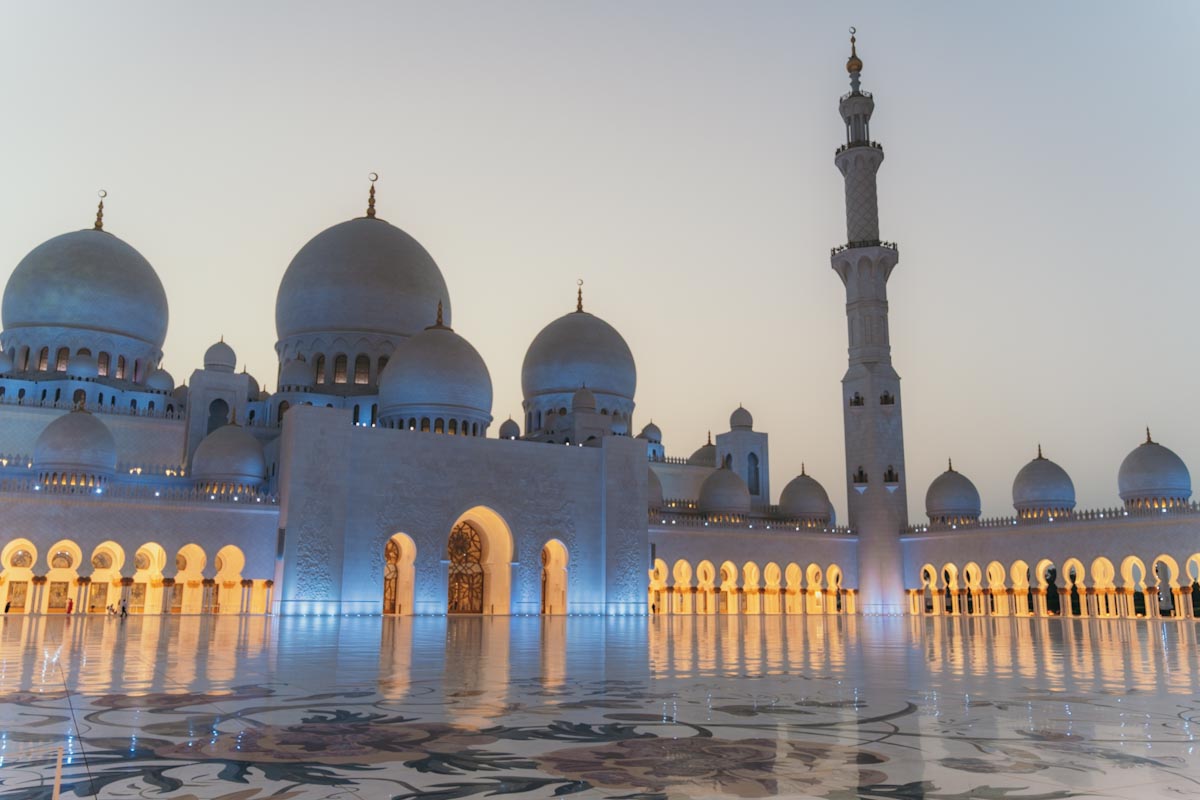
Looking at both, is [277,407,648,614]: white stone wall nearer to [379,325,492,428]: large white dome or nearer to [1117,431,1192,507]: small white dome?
[379,325,492,428]: large white dome

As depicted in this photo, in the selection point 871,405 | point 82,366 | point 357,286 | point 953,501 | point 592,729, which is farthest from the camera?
point 953,501

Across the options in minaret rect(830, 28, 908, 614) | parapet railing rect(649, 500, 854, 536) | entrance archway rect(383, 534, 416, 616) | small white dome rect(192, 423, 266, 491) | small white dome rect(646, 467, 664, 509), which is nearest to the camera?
entrance archway rect(383, 534, 416, 616)

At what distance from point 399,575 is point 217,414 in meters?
8.39

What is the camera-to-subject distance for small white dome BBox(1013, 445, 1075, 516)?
30.2 metres

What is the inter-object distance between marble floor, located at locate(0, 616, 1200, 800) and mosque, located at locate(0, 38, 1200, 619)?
1639 centimetres

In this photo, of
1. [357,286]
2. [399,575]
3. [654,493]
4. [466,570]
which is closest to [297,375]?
[357,286]

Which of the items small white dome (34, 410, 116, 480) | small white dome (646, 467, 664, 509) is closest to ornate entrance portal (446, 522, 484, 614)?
small white dome (646, 467, 664, 509)

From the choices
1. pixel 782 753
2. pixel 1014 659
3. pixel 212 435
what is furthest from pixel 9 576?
pixel 782 753

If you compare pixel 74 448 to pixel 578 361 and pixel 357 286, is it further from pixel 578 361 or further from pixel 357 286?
pixel 578 361

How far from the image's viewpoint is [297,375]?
28.5 metres

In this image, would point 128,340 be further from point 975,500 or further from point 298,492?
point 975,500

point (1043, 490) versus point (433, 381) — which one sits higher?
point (433, 381)

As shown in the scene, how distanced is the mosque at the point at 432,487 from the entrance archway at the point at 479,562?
2.8 inches

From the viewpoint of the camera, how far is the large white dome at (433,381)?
26344mm
